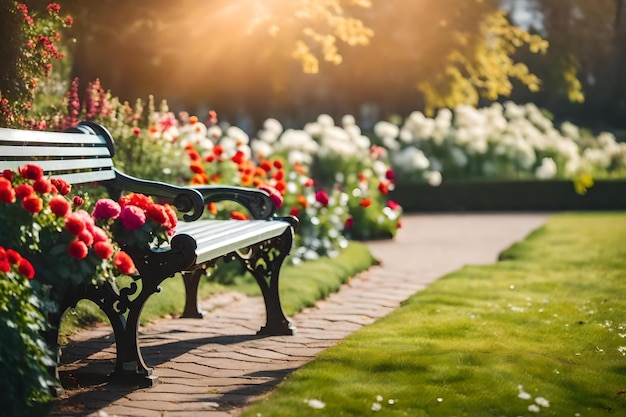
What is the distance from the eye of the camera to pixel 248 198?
7.46 m

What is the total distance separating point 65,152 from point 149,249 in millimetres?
1018

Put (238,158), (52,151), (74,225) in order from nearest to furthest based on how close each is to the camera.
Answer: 1. (74,225)
2. (52,151)
3. (238,158)

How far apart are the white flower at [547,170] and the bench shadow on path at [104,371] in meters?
14.3

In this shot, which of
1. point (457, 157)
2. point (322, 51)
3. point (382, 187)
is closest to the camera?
point (382, 187)

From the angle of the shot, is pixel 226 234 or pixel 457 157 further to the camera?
pixel 457 157

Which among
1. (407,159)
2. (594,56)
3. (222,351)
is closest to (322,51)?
(407,159)

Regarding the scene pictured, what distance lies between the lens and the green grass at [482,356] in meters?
4.92

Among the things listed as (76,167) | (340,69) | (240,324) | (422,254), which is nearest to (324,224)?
(422,254)

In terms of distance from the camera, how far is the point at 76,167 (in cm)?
607

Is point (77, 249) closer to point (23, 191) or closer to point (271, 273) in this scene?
point (23, 191)

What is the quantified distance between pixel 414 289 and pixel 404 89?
20705mm

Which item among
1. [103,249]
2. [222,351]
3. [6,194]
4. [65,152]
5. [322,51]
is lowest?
[222,351]

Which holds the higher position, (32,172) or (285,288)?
(32,172)

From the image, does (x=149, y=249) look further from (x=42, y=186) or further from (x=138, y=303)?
(x=42, y=186)
